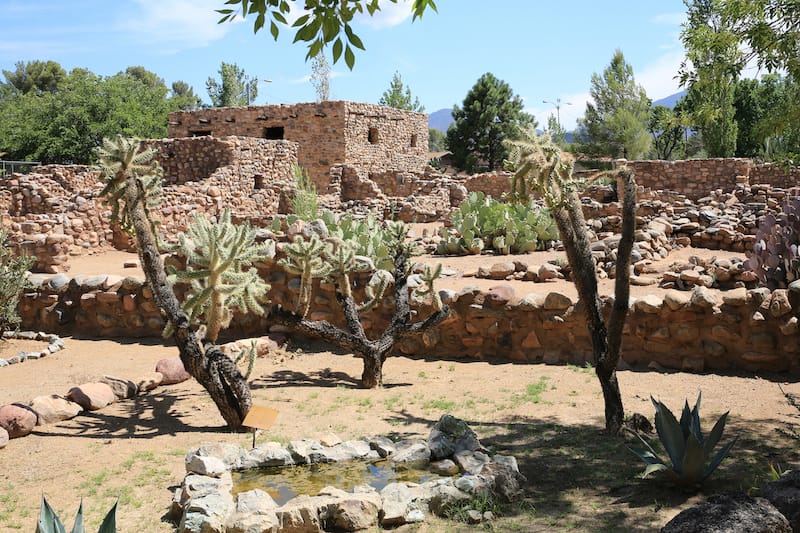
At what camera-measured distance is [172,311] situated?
6.71 m

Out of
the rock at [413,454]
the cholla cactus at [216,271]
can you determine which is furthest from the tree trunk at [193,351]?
the rock at [413,454]

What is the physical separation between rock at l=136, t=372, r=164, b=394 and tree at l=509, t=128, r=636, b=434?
457 centimetres

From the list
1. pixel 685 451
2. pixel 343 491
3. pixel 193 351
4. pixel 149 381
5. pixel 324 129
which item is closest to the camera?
pixel 685 451

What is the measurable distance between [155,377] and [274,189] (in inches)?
597

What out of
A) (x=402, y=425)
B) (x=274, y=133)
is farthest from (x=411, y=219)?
(x=402, y=425)

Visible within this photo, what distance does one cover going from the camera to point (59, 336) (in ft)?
35.2

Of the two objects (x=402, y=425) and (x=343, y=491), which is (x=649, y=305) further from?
(x=343, y=491)

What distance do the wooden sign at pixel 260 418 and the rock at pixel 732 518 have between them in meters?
3.41

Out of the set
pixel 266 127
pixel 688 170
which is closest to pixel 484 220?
pixel 688 170

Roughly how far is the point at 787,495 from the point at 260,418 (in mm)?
3862

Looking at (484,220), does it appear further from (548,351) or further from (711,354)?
(711,354)

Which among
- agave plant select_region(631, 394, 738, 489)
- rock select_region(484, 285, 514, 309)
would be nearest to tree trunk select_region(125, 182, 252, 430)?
rock select_region(484, 285, 514, 309)

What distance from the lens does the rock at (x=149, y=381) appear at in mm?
8016

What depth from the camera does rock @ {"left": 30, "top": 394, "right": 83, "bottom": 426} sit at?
6.86 meters
